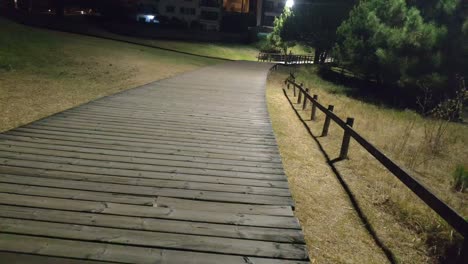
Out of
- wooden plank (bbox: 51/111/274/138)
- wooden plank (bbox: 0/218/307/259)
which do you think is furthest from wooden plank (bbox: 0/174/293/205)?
wooden plank (bbox: 51/111/274/138)

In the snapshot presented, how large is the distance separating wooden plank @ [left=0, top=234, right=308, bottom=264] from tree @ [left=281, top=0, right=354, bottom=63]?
41.1 m

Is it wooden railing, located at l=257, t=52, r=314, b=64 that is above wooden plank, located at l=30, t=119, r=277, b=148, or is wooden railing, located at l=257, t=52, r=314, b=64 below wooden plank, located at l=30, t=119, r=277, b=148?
above

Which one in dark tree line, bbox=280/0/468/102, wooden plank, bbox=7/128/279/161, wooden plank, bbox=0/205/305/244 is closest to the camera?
wooden plank, bbox=0/205/305/244

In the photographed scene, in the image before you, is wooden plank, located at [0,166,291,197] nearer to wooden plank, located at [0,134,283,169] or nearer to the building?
wooden plank, located at [0,134,283,169]

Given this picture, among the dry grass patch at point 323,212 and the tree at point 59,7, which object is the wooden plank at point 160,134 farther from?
the tree at point 59,7

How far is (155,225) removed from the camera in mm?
3275

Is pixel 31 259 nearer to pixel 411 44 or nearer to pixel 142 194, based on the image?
pixel 142 194

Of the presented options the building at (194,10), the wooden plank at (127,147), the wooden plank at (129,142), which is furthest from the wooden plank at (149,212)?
the building at (194,10)

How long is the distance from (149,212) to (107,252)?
2.45 ft

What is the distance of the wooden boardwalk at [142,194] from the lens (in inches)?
115

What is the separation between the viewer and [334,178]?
6.72 m

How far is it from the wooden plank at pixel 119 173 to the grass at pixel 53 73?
435cm

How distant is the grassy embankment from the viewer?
4.33m

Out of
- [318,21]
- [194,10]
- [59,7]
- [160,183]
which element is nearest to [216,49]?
[318,21]
